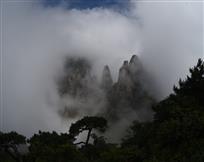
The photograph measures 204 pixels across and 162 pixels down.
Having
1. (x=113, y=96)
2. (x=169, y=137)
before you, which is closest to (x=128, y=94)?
(x=113, y=96)

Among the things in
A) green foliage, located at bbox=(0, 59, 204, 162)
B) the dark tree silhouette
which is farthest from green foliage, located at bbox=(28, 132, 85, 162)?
the dark tree silhouette

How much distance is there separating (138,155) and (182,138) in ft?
9.19

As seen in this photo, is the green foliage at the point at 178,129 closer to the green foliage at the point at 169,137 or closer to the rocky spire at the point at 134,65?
the green foliage at the point at 169,137

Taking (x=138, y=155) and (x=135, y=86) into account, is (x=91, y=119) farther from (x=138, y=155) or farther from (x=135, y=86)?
(x=135, y=86)

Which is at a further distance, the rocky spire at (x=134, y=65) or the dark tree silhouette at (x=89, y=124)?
the rocky spire at (x=134, y=65)

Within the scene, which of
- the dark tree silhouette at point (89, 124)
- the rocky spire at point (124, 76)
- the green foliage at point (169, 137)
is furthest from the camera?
the rocky spire at point (124, 76)

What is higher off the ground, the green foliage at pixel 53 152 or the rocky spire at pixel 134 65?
the rocky spire at pixel 134 65

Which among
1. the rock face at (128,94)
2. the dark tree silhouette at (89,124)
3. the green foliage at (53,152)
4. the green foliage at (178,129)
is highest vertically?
the rock face at (128,94)

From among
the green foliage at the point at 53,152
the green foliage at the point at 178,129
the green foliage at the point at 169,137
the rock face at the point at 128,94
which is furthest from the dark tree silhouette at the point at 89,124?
the rock face at the point at 128,94

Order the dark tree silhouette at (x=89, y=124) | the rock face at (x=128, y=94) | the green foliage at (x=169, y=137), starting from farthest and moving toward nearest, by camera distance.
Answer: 1. the rock face at (x=128, y=94)
2. the dark tree silhouette at (x=89, y=124)
3. the green foliage at (x=169, y=137)

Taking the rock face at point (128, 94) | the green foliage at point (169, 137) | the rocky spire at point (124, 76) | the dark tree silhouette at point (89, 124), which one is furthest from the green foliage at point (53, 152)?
the rocky spire at point (124, 76)

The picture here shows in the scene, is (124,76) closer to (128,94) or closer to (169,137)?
(128,94)

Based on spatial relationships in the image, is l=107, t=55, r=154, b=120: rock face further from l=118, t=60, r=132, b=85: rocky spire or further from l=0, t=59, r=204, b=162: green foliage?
l=0, t=59, r=204, b=162: green foliage

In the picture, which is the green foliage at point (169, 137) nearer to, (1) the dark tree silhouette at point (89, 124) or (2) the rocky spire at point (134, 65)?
(1) the dark tree silhouette at point (89, 124)
